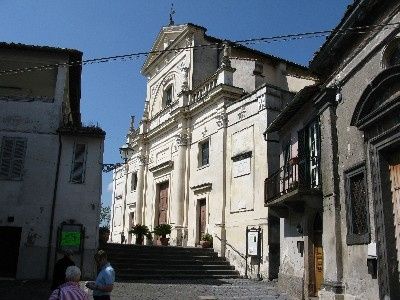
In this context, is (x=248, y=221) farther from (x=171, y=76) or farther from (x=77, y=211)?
(x=171, y=76)

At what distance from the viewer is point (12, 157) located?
15.1 meters

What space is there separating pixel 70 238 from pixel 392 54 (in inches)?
464

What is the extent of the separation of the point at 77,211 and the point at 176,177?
8.32 m

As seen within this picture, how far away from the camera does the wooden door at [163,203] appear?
24469mm

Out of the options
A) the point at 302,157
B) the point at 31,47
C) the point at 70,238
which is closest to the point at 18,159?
the point at 70,238

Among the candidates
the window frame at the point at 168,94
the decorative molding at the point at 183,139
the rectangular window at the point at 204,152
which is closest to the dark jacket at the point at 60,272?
the rectangular window at the point at 204,152

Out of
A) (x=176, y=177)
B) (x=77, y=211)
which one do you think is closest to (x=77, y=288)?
(x=77, y=211)

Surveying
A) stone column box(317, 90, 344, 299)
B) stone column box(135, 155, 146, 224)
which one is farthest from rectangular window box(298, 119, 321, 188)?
stone column box(135, 155, 146, 224)

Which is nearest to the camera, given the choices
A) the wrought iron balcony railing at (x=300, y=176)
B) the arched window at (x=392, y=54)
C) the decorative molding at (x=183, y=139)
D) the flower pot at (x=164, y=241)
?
the arched window at (x=392, y=54)

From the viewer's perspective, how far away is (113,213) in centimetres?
3212

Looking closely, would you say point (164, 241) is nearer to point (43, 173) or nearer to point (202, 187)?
point (202, 187)

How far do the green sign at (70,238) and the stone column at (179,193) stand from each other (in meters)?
7.49

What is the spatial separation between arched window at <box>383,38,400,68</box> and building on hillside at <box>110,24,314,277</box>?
361 inches

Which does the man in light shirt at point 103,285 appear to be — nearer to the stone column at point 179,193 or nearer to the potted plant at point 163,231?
the potted plant at point 163,231
